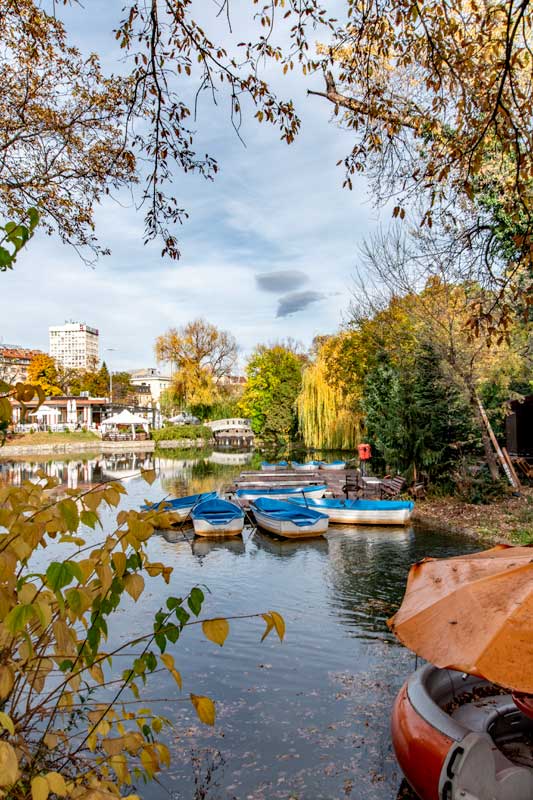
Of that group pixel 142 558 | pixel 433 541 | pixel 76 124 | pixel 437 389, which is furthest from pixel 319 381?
pixel 142 558

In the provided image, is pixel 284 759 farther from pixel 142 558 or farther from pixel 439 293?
pixel 439 293

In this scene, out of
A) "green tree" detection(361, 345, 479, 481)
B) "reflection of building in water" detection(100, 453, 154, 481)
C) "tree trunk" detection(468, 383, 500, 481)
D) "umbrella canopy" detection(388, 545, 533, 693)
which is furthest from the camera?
"reflection of building in water" detection(100, 453, 154, 481)

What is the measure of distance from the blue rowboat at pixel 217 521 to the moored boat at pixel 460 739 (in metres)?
11.2

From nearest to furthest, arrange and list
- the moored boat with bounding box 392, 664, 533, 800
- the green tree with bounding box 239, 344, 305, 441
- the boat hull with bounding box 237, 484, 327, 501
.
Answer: the moored boat with bounding box 392, 664, 533, 800 < the boat hull with bounding box 237, 484, 327, 501 < the green tree with bounding box 239, 344, 305, 441

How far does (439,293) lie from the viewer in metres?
18.1

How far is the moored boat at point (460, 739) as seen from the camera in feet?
13.0

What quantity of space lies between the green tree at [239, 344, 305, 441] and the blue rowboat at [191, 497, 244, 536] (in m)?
32.2

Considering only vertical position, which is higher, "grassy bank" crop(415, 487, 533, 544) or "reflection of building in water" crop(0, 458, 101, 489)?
"reflection of building in water" crop(0, 458, 101, 489)

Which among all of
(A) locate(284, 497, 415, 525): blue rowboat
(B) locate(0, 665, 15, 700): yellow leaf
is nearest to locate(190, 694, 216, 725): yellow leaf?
(B) locate(0, 665, 15, 700): yellow leaf

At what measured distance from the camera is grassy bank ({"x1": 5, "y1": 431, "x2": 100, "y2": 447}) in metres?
50.1

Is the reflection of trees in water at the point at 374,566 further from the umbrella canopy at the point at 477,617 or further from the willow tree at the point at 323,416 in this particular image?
the willow tree at the point at 323,416

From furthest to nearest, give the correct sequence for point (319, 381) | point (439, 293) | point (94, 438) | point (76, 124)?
point (94, 438), point (319, 381), point (439, 293), point (76, 124)

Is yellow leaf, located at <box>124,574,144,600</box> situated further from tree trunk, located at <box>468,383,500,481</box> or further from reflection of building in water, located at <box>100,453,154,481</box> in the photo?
reflection of building in water, located at <box>100,453,154,481</box>

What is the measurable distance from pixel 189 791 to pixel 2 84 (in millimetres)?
7975
